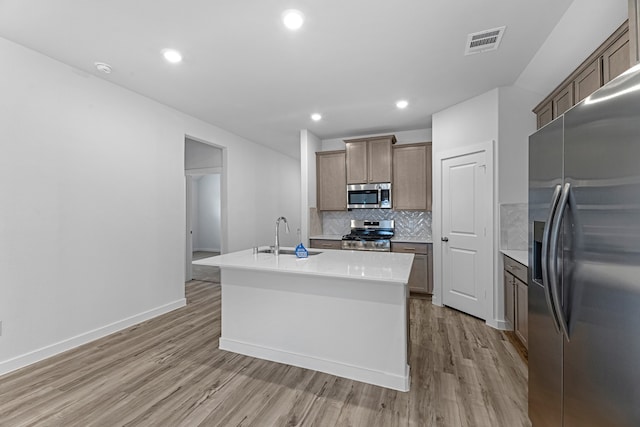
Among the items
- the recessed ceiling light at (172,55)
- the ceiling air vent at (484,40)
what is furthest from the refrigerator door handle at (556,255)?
the recessed ceiling light at (172,55)

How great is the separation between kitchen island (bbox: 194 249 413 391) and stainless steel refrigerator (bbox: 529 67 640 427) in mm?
790

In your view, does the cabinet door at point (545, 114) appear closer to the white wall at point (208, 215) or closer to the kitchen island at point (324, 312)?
the kitchen island at point (324, 312)

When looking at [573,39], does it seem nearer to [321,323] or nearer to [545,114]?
[545,114]

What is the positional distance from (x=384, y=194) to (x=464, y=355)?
2686 millimetres

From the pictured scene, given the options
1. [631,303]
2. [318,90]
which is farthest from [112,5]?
[631,303]

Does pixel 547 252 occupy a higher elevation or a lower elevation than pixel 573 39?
lower

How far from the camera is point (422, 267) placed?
4273mm

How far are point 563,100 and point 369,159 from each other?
2614 mm

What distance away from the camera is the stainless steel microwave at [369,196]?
4.72 m

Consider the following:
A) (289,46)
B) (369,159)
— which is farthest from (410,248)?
(289,46)

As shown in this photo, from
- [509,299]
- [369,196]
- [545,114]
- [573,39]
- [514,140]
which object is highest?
[573,39]

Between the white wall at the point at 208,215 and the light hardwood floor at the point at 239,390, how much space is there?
21.6ft

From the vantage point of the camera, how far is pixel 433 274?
13.7 feet

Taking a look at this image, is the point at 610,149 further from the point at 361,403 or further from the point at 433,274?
the point at 433,274
